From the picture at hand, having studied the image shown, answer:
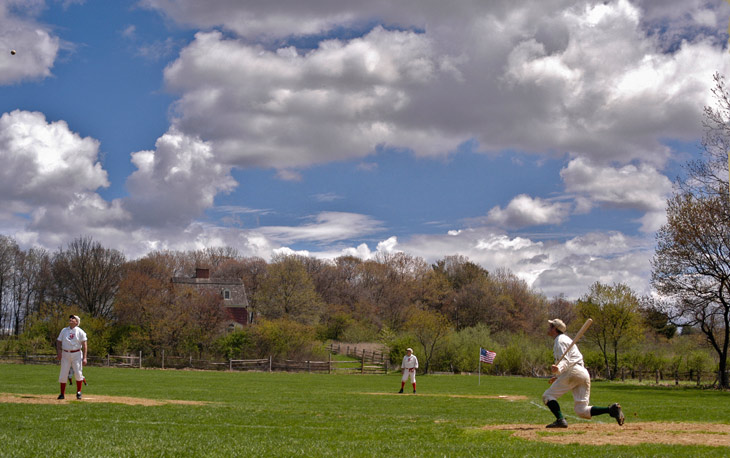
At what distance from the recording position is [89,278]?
78.5 metres

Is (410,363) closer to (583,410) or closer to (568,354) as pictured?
(583,410)

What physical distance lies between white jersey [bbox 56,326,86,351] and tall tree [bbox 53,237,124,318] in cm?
6328

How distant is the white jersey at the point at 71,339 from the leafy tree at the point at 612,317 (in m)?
51.2

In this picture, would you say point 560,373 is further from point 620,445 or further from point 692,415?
point 692,415

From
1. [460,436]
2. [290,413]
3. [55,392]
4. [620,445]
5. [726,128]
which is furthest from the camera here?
[726,128]

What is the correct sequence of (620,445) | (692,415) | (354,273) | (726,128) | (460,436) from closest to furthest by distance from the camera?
(620,445) < (460,436) < (692,415) < (726,128) < (354,273)

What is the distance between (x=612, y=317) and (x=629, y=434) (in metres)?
52.3

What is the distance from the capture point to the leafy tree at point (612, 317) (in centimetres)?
6022

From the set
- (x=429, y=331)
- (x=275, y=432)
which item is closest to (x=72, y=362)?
(x=275, y=432)

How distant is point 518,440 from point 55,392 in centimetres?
1609

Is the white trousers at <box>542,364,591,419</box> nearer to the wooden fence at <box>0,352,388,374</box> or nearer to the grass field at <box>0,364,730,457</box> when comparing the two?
the grass field at <box>0,364,730,457</box>

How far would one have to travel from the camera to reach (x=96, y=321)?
2472 inches

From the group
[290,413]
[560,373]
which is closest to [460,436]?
[560,373]

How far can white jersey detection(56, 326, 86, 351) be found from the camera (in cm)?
1766
